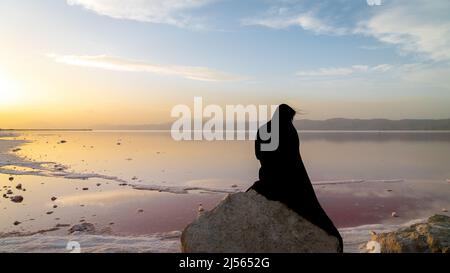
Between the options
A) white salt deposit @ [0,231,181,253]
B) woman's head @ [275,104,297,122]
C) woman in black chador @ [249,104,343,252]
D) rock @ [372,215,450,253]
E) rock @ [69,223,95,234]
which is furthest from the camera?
rock @ [69,223,95,234]

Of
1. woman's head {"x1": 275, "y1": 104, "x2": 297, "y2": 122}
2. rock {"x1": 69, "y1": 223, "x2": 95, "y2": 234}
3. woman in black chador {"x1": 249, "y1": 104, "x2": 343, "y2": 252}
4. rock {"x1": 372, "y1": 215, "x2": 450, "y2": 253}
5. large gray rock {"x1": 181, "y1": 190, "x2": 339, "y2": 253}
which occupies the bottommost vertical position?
rock {"x1": 69, "y1": 223, "x2": 95, "y2": 234}

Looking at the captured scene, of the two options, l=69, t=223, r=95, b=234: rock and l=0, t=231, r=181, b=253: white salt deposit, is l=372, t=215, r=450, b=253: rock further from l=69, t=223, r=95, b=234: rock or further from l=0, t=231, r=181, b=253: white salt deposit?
l=69, t=223, r=95, b=234: rock

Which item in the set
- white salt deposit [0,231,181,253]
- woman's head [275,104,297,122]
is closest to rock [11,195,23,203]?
white salt deposit [0,231,181,253]

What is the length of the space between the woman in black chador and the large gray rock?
0.47 feet

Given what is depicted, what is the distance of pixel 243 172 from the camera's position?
83.2 ft

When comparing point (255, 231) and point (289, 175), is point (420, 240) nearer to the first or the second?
point (289, 175)

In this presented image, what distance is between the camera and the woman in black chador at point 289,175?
6.91m

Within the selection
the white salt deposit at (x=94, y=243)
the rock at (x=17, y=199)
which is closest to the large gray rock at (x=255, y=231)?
the white salt deposit at (x=94, y=243)

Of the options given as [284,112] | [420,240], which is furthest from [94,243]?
[420,240]

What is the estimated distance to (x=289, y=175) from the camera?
6906 mm

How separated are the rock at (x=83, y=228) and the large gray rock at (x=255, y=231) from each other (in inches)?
258

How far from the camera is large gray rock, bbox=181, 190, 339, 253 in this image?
6.77 m
